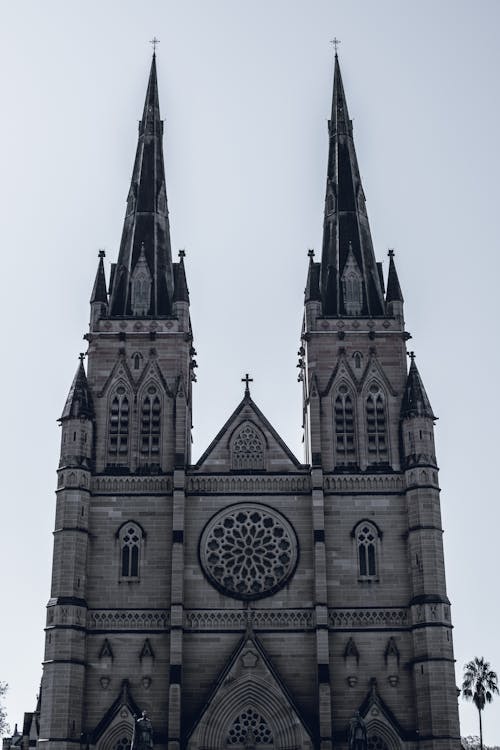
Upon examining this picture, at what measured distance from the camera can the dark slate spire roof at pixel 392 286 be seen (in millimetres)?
52650

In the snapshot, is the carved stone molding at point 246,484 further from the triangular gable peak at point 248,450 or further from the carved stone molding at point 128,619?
the carved stone molding at point 128,619

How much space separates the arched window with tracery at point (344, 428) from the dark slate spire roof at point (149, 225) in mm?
9665

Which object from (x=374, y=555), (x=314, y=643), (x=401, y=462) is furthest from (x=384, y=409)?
(x=314, y=643)

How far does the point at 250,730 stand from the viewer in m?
44.3

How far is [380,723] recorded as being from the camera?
4416 centimetres

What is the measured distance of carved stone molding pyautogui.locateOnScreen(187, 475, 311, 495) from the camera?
158ft

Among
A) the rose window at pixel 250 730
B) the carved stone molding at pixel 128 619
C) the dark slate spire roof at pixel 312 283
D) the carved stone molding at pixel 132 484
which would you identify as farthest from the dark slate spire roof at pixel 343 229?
the rose window at pixel 250 730

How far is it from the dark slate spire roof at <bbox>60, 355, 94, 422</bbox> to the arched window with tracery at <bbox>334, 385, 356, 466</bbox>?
11.5 meters

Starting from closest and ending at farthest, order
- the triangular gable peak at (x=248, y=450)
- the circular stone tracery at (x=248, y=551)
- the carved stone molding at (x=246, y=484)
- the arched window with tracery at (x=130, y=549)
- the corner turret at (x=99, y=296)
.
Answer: the circular stone tracery at (x=248, y=551) < the arched window with tracery at (x=130, y=549) < the carved stone molding at (x=246, y=484) < the triangular gable peak at (x=248, y=450) < the corner turret at (x=99, y=296)

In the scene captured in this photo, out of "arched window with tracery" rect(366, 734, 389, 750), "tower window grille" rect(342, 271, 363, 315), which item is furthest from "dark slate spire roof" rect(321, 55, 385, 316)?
"arched window with tracery" rect(366, 734, 389, 750)

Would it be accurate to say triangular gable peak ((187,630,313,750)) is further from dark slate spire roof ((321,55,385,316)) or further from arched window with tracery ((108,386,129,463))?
dark slate spire roof ((321,55,385,316))

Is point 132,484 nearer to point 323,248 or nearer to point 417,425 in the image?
point 417,425

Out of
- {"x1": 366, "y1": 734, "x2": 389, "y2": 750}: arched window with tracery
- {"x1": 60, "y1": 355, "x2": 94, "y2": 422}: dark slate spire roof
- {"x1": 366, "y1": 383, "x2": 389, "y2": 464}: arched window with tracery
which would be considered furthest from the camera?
{"x1": 366, "y1": 383, "x2": 389, "y2": 464}: arched window with tracery

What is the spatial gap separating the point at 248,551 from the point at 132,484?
6051 mm
